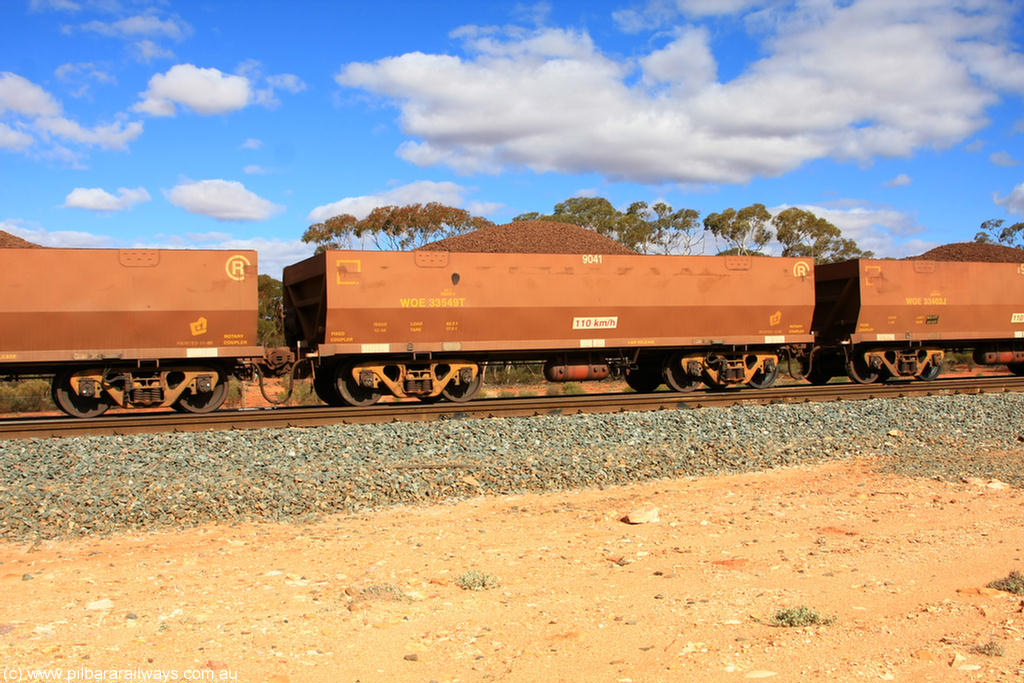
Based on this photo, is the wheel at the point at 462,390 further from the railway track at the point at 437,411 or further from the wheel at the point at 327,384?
the wheel at the point at 327,384

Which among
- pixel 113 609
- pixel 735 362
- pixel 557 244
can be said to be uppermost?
pixel 557 244

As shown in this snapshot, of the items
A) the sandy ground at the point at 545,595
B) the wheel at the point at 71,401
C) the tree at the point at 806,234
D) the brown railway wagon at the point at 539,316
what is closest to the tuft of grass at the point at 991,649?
the sandy ground at the point at 545,595

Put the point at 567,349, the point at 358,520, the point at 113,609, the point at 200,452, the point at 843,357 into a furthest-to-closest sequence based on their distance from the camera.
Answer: the point at 843,357
the point at 567,349
the point at 200,452
the point at 358,520
the point at 113,609

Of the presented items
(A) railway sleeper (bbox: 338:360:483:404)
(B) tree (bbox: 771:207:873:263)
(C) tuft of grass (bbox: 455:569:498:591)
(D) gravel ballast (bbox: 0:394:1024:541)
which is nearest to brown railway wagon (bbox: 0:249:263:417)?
(A) railway sleeper (bbox: 338:360:483:404)

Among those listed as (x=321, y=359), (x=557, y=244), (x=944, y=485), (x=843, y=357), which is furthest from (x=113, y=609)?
(x=557, y=244)

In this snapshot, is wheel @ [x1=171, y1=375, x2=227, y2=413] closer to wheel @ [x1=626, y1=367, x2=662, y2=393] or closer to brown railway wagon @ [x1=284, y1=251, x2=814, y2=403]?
brown railway wagon @ [x1=284, y1=251, x2=814, y2=403]

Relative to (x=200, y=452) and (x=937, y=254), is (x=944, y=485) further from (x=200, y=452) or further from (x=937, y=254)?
(x=937, y=254)

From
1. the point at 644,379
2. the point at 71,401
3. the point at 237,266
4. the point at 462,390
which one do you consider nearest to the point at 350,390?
the point at 462,390

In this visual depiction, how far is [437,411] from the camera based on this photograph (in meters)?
12.7

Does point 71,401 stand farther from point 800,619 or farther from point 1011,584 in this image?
point 1011,584

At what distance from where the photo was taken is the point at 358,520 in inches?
292

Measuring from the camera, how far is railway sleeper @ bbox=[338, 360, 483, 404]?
14164mm

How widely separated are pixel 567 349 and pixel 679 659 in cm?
1124

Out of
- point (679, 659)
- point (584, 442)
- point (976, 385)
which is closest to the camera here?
point (679, 659)
